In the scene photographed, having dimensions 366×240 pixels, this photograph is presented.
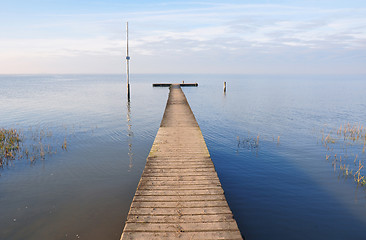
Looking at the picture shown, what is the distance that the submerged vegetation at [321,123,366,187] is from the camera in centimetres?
1049

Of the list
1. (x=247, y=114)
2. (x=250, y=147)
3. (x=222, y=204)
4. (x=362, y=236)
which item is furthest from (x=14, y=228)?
(x=247, y=114)

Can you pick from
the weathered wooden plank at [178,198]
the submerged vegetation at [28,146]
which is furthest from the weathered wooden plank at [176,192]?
the submerged vegetation at [28,146]

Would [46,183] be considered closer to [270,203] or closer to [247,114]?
[270,203]

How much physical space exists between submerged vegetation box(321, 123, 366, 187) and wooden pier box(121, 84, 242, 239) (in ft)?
22.7

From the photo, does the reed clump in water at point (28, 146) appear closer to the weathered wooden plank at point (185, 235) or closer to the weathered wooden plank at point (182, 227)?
the weathered wooden plank at point (182, 227)

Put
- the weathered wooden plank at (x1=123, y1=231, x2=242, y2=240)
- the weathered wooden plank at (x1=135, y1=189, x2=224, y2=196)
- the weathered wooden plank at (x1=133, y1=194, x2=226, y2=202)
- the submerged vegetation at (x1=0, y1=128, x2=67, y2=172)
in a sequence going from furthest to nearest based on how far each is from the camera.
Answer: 1. the submerged vegetation at (x1=0, y1=128, x2=67, y2=172)
2. the weathered wooden plank at (x1=135, y1=189, x2=224, y2=196)
3. the weathered wooden plank at (x1=133, y1=194, x2=226, y2=202)
4. the weathered wooden plank at (x1=123, y1=231, x2=242, y2=240)

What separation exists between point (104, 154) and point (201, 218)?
8953 mm

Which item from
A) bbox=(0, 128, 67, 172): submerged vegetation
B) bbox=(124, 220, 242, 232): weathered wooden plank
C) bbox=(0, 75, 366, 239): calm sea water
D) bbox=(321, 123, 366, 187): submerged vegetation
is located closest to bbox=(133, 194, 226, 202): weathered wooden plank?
bbox=(124, 220, 242, 232): weathered wooden plank

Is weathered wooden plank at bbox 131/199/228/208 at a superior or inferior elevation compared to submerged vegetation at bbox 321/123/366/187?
superior

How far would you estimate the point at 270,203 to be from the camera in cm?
812

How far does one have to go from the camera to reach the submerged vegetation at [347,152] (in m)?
10.5

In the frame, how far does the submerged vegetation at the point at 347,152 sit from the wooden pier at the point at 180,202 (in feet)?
22.7

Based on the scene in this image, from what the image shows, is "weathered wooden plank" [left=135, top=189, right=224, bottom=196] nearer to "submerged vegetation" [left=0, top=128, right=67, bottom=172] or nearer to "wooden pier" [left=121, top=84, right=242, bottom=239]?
"wooden pier" [left=121, top=84, right=242, bottom=239]

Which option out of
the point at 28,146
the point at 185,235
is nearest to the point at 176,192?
the point at 185,235
